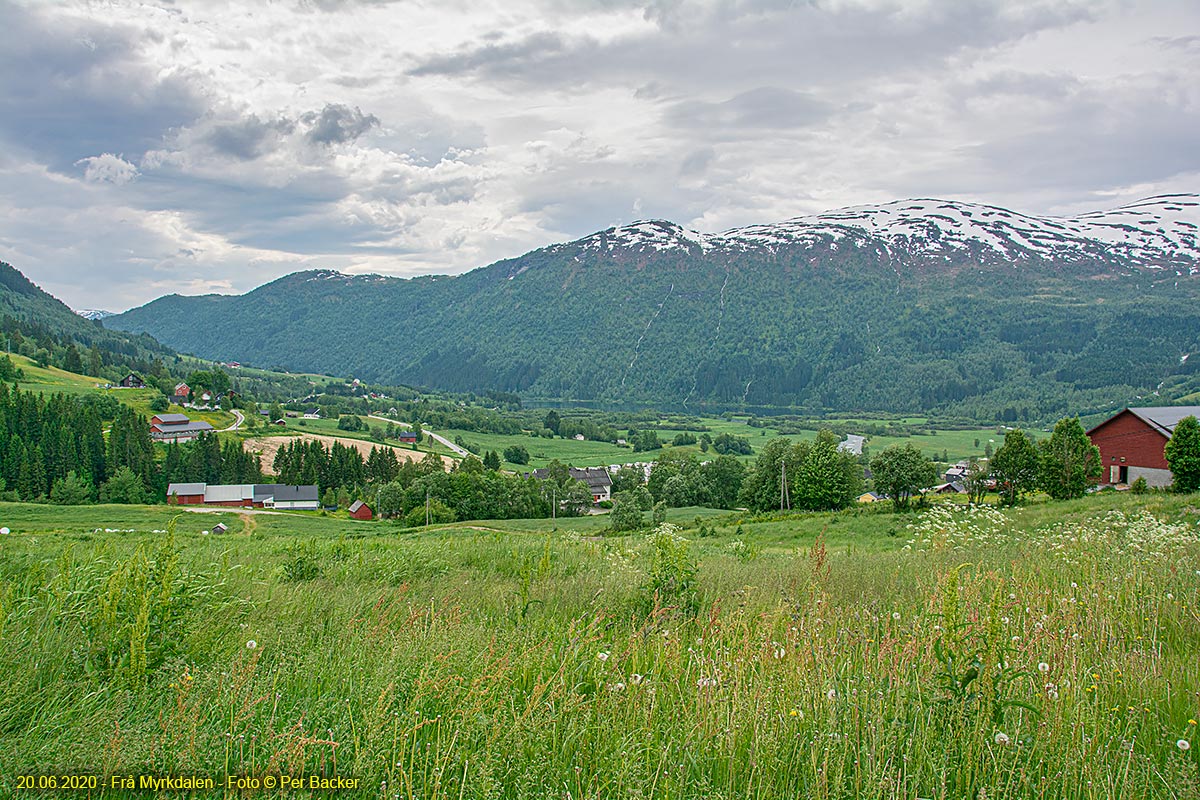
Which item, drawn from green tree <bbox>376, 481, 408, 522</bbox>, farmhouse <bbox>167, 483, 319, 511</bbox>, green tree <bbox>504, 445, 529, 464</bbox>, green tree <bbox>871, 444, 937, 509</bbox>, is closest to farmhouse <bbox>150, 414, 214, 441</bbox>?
farmhouse <bbox>167, 483, 319, 511</bbox>

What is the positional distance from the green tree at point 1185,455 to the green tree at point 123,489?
104143mm

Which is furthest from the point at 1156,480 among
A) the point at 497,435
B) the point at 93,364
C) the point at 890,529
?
the point at 93,364

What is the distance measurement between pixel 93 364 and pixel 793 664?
193439 mm

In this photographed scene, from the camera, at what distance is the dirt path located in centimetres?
11012

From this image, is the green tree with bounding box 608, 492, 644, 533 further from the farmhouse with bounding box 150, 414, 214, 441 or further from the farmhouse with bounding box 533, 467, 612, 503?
the farmhouse with bounding box 150, 414, 214, 441

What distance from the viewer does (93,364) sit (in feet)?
513

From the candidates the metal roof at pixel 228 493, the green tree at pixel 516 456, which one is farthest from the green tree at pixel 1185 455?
the green tree at pixel 516 456

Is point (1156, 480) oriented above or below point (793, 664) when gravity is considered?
below

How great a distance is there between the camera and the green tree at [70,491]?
83188 millimetres

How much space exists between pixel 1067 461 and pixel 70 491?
103802mm

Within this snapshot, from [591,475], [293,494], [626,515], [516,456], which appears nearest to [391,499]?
[293,494]

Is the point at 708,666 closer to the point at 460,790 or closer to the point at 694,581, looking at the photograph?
the point at 460,790

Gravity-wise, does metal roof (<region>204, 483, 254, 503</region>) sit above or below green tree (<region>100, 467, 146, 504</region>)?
below

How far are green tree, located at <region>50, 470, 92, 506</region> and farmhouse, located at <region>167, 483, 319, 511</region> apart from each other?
9380 mm
